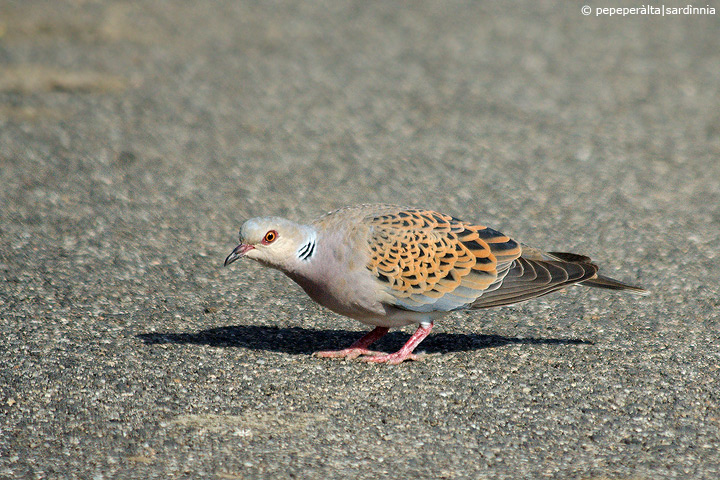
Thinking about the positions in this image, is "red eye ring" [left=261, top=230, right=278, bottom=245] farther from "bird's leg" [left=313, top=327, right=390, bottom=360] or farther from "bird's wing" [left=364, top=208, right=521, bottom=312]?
"bird's leg" [left=313, top=327, right=390, bottom=360]

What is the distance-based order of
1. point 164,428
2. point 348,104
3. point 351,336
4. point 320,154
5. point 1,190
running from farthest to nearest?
1. point 348,104
2. point 320,154
3. point 1,190
4. point 351,336
5. point 164,428

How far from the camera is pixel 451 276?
4766 mm

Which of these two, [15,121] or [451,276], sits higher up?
[15,121]

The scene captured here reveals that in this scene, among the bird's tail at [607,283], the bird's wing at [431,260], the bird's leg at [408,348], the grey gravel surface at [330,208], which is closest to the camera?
the grey gravel surface at [330,208]

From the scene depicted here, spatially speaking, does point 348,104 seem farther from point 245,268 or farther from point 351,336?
point 351,336

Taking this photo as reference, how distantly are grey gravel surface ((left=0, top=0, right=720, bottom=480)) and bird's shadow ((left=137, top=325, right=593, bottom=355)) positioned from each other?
2cm

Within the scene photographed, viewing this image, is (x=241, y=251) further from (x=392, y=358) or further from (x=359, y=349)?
(x=392, y=358)

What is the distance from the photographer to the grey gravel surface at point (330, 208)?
407 centimetres

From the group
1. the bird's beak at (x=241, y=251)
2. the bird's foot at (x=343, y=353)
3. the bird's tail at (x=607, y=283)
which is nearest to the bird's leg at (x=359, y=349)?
the bird's foot at (x=343, y=353)

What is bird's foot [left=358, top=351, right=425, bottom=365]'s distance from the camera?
4820 mm

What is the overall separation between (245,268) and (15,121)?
3.83 meters

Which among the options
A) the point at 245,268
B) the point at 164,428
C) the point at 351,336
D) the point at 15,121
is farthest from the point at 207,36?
the point at 164,428

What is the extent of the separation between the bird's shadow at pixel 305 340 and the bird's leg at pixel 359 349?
160 millimetres

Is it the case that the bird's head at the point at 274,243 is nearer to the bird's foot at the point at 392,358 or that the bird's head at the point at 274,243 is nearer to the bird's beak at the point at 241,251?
the bird's beak at the point at 241,251
